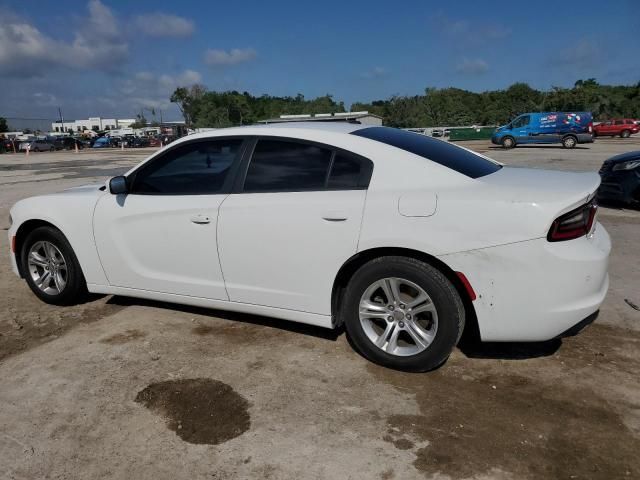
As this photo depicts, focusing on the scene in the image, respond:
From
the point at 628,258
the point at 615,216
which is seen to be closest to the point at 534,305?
the point at 628,258

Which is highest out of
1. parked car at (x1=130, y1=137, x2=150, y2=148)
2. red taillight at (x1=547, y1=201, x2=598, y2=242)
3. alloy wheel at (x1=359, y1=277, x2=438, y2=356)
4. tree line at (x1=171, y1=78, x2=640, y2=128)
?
tree line at (x1=171, y1=78, x2=640, y2=128)

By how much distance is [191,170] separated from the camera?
3.84 meters

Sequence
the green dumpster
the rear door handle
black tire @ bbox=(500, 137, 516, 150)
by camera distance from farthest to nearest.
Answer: the green dumpster, black tire @ bbox=(500, 137, 516, 150), the rear door handle

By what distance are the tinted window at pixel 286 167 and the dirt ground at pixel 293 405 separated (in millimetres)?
1175

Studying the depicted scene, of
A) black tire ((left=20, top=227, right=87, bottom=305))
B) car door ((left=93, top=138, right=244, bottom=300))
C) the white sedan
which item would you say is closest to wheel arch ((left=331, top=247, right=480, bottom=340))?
the white sedan

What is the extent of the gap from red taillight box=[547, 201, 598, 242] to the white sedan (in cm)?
1

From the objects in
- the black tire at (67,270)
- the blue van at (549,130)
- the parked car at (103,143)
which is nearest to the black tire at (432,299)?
the black tire at (67,270)

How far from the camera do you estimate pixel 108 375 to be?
3305 millimetres

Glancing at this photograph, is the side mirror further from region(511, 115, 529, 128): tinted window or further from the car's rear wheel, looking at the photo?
region(511, 115, 529, 128): tinted window

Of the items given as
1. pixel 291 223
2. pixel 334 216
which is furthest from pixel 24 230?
pixel 334 216

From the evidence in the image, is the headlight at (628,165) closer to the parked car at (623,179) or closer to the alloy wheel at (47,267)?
the parked car at (623,179)

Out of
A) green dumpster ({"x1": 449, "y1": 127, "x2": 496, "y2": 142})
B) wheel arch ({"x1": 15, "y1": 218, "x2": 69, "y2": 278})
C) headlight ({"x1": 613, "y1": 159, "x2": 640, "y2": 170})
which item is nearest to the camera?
wheel arch ({"x1": 15, "y1": 218, "x2": 69, "y2": 278})

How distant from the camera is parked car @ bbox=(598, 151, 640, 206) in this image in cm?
817

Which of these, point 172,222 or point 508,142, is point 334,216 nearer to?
point 172,222
